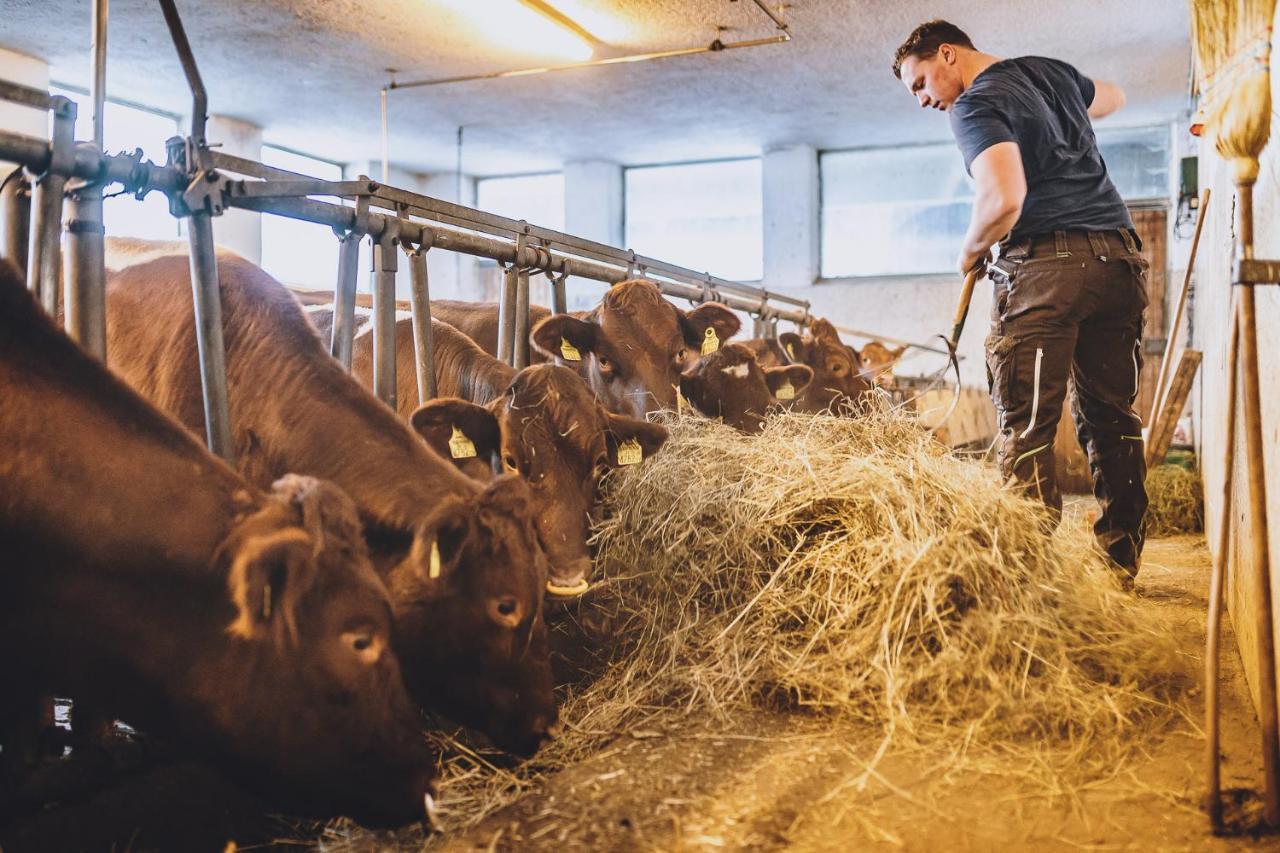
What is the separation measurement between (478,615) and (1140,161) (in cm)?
1345

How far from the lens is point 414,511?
2553mm

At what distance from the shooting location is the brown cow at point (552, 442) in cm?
327

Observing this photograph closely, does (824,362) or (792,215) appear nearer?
(824,362)

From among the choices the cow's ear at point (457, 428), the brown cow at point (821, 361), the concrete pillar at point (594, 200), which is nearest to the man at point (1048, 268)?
the cow's ear at point (457, 428)

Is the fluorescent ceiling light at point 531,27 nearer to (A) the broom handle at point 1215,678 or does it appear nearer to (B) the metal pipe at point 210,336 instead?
(B) the metal pipe at point 210,336

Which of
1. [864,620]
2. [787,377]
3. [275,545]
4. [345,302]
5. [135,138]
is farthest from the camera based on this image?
[135,138]

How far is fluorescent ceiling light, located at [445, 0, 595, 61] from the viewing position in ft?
29.3

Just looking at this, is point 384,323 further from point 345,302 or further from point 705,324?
point 705,324

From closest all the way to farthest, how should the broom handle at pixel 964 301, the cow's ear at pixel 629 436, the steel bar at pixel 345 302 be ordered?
the steel bar at pixel 345 302 → the cow's ear at pixel 629 436 → the broom handle at pixel 964 301

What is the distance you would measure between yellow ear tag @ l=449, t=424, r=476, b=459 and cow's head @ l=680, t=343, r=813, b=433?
2.11 meters

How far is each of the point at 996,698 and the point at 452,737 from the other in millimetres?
1434

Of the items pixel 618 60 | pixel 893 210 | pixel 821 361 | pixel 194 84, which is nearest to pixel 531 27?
pixel 618 60

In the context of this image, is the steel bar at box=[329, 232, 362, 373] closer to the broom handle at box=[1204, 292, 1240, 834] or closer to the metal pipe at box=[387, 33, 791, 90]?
the broom handle at box=[1204, 292, 1240, 834]

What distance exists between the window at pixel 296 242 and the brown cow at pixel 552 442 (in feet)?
36.9
